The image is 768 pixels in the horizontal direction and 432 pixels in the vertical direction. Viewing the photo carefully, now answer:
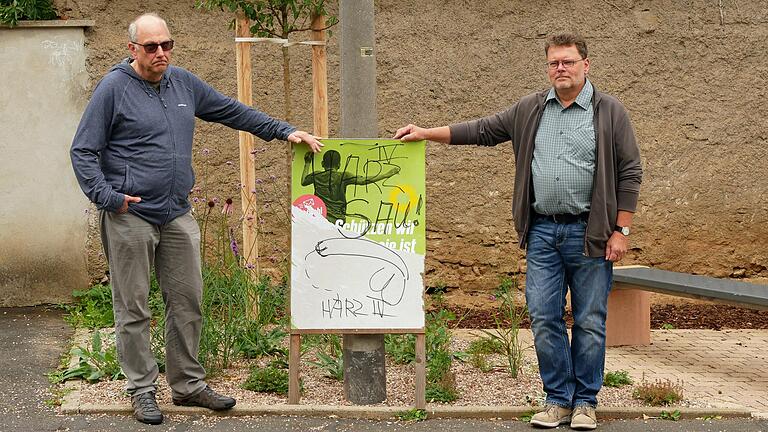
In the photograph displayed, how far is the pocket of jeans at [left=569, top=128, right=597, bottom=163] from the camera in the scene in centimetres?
549

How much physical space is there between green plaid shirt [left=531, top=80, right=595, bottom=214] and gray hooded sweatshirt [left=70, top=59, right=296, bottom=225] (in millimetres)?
1734

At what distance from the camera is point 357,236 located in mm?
5883

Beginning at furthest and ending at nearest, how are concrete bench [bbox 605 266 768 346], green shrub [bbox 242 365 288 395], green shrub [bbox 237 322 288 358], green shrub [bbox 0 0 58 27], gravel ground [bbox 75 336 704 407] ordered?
green shrub [bbox 0 0 58 27], concrete bench [bbox 605 266 768 346], green shrub [bbox 237 322 288 358], green shrub [bbox 242 365 288 395], gravel ground [bbox 75 336 704 407]

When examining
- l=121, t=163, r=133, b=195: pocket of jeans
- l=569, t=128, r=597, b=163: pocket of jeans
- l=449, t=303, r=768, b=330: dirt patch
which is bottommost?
l=449, t=303, r=768, b=330: dirt patch

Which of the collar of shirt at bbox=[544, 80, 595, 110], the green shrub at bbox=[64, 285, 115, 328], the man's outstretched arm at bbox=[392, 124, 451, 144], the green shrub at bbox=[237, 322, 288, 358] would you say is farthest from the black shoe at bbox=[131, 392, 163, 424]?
the collar of shirt at bbox=[544, 80, 595, 110]

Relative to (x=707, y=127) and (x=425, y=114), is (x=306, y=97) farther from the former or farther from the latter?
(x=707, y=127)

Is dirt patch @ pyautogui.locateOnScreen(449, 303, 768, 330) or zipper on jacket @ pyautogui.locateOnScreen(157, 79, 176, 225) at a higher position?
zipper on jacket @ pyautogui.locateOnScreen(157, 79, 176, 225)

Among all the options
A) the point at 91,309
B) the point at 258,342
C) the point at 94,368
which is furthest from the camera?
the point at 91,309

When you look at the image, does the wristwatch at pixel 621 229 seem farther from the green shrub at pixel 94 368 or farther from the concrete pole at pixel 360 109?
the green shrub at pixel 94 368

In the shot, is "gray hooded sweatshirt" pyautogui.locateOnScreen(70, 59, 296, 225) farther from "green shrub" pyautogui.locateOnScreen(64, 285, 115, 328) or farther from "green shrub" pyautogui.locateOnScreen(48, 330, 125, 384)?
"green shrub" pyautogui.locateOnScreen(64, 285, 115, 328)

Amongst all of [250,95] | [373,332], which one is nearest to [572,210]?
[373,332]

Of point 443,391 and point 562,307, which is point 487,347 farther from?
point 562,307

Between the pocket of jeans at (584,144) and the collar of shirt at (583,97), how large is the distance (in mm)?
128

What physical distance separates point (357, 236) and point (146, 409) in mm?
1356
